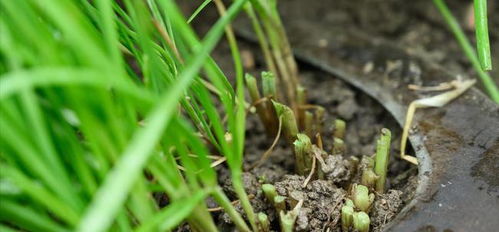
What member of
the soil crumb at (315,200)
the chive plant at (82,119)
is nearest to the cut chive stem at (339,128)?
the soil crumb at (315,200)

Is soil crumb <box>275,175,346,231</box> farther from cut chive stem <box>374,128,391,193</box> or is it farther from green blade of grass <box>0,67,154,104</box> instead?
green blade of grass <box>0,67,154,104</box>

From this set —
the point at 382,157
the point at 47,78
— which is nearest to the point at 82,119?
the point at 47,78

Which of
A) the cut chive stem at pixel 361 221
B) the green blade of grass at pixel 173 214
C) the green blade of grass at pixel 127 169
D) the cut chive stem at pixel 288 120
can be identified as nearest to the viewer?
the green blade of grass at pixel 127 169

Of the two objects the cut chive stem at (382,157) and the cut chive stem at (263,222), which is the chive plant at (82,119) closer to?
the cut chive stem at (263,222)

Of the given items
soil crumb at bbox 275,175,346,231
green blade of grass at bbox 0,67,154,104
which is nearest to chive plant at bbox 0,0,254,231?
green blade of grass at bbox 0,67,154,104

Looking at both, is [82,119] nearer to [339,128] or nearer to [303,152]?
[303,152]

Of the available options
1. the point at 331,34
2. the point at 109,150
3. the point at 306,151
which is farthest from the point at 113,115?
the point at 331,34

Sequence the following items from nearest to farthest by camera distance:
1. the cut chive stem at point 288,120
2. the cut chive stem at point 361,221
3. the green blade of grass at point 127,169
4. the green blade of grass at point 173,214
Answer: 1. the green blade of grass at point 127,169
2. the green blade of grass at point 173,214
3. the cut chive stem at point 361,221
4. the cut chive stem at point 288,120

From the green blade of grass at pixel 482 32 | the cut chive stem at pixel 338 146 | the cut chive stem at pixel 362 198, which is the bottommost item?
the cut chive stem at pixel 362 198
